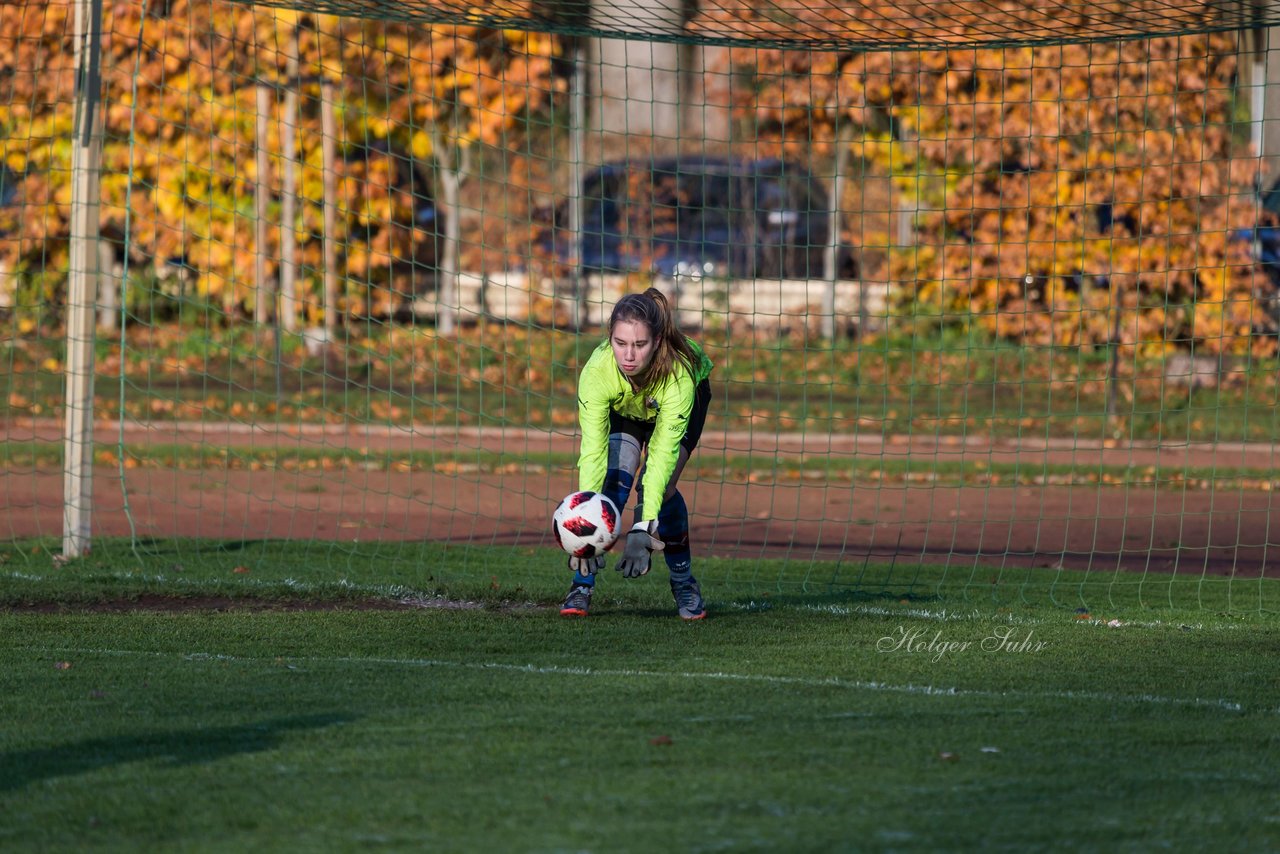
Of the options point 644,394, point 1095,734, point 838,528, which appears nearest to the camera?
point 1095,734

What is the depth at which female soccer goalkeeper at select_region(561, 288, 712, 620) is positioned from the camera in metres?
6.02

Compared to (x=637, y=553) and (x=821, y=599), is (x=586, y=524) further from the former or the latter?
(x=821, y=599)

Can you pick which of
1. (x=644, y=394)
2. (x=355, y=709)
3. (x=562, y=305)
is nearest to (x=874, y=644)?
(x=644, y=394)

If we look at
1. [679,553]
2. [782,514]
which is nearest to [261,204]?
[782,514]

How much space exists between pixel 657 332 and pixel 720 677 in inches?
53.3

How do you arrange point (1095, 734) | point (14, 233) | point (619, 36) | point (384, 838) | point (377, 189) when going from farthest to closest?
point (14, 233) → point (377, 189) → point (619, 36) → point (1095, 734) → point (384, 838)

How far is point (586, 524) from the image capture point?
603 cm

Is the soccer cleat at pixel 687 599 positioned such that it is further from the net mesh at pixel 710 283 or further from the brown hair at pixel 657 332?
the net mesh at pixel 710 283

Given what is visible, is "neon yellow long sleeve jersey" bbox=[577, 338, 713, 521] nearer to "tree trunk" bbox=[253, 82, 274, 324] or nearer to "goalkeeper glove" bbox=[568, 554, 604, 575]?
"goalkeeper glove" bbox=[568, 554, 604, 575]

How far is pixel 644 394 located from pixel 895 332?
11.5 metres

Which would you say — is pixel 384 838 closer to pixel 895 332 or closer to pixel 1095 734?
pixel 1095 734

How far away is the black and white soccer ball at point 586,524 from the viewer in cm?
603

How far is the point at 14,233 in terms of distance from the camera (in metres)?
18.4

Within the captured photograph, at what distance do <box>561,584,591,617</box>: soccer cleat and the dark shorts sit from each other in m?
0.71
